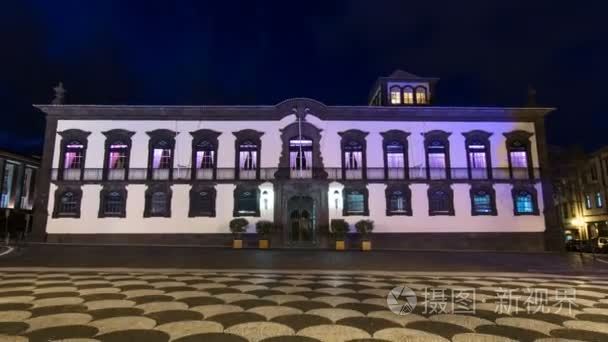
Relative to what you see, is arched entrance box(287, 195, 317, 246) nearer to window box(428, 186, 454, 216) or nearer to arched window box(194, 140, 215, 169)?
arched window box(194, 140, 215, 169)

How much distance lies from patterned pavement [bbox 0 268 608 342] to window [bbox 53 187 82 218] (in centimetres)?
1740

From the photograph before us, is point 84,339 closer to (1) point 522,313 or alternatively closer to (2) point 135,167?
(1) point 522,313

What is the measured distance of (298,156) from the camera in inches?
947

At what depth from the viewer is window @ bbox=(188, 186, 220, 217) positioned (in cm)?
2317

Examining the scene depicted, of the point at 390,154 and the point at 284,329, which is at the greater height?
the point at 390,154

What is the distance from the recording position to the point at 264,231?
21781 millimetres

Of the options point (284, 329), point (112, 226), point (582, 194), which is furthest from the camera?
point (582, 194)

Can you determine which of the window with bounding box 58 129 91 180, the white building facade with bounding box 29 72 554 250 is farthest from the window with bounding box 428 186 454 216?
the window with bounding box 58 129 91 180

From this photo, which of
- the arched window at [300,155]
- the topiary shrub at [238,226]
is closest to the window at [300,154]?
the arched window at [300,155]

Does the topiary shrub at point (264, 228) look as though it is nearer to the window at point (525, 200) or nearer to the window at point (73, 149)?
the window at point (73, 149)

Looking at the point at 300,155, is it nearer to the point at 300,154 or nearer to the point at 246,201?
the point at 300,154

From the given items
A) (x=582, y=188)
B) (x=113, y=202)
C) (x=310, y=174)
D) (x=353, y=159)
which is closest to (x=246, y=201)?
(x=310, y=174)

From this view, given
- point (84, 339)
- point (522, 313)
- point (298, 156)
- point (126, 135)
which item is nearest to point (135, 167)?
point (126, 135)

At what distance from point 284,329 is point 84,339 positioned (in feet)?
6.68
